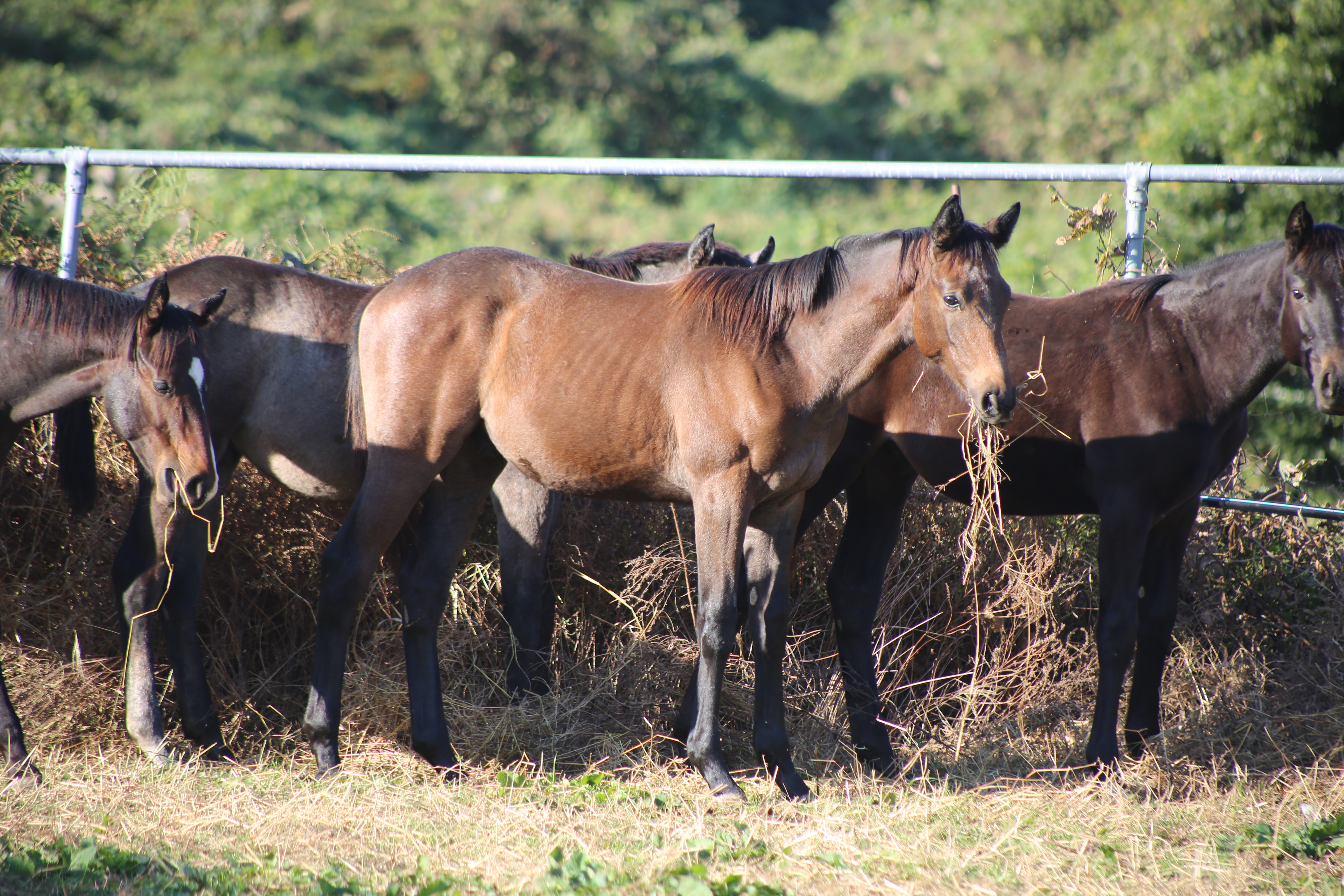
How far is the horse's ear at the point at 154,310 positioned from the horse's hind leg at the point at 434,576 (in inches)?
44.9

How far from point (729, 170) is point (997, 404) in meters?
2.01

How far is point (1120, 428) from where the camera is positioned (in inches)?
166

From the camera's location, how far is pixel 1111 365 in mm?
4328

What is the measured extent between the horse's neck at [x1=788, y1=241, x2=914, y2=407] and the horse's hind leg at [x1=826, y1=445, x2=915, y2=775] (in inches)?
42.1

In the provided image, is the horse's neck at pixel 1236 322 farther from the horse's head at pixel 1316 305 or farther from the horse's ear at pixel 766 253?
the horse's ear at pixel 766 253

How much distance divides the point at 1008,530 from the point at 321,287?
10.6 ft

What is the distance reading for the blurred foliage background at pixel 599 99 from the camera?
16.5m

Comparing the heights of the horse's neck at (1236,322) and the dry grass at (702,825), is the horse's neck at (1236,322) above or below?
above

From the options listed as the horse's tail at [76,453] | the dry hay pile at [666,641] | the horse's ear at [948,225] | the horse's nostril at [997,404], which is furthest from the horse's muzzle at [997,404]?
the horse's tail at [76,453]

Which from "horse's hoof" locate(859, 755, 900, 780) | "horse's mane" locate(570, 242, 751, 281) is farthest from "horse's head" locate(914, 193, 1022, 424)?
"horse's mane" locate(570, 242, 751, 281)

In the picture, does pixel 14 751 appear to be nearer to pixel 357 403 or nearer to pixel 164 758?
pixel 164 758

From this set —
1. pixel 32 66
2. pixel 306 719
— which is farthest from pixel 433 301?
pixel 32 66

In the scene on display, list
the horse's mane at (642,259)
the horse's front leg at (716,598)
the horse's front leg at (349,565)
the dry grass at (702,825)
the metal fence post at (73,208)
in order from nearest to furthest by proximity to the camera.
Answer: the dry grass at (702,825) → the horse's front leg at (716,598) → the horse's front leg at (349,565) → the metal fence post at (73,208) → the horse's mane at (642,259)

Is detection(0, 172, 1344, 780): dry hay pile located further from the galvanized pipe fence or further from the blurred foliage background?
the blurred foliage background
